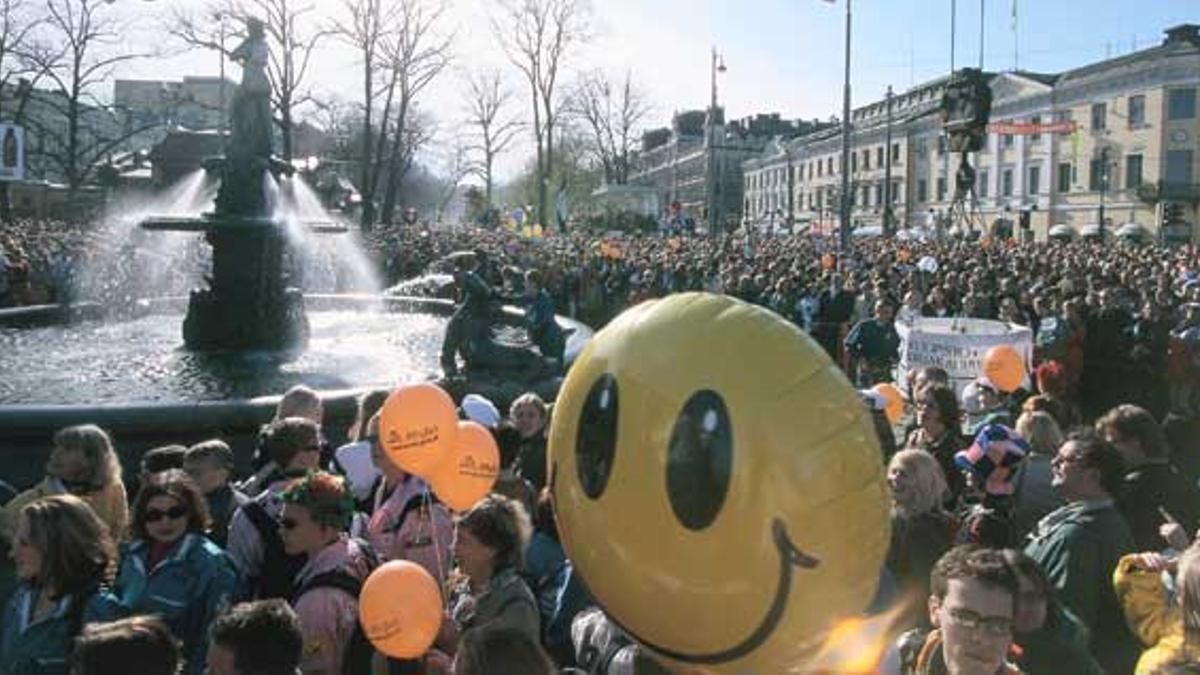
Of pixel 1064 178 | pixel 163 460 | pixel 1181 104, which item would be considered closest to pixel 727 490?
pixel 163 460

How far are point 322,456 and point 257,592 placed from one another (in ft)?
6.77

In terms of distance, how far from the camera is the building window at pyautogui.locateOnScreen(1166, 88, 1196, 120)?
6519cm

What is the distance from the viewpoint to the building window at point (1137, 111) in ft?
221

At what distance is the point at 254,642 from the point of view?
10.9ft

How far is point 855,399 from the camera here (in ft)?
9.25

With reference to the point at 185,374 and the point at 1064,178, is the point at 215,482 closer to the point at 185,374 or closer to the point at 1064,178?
the point at 185,374

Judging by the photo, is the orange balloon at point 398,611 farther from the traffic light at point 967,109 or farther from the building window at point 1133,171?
the building window at point 1133,171

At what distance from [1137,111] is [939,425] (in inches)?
2758

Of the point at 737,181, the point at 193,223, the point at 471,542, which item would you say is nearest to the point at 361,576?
the point at 471,542

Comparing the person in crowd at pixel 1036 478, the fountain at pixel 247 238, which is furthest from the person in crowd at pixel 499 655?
the fountain at pixel 247 238

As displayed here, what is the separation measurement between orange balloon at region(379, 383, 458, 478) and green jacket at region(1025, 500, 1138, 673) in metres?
2.46

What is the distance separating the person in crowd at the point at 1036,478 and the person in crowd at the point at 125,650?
423cm

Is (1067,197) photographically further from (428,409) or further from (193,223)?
(428,409)

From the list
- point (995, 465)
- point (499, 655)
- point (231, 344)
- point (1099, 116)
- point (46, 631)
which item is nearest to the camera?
point (499, 655)
